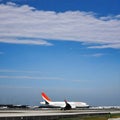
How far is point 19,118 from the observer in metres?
65.7

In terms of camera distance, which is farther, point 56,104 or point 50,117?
point 56,104

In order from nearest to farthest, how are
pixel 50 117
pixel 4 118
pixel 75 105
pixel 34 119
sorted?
pixel 4 118, pixel 34 119, pixel 50 117, pixel 75 105

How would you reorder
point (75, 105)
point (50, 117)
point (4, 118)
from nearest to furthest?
point (4, 118) → point (50, 117) → point (75, 105)

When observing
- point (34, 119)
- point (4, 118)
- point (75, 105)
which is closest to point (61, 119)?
point (34, 119)

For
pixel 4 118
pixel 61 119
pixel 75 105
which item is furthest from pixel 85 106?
pixel 4 118

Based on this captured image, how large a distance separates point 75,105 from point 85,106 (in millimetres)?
11664

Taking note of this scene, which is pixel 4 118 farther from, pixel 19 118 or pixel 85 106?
pixel 85 106

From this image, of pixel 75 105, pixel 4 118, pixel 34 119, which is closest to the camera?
pixel 4 118

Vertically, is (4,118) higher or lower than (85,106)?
lower

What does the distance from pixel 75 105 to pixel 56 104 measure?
38.4ft

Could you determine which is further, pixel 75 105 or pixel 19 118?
pixel 75 105

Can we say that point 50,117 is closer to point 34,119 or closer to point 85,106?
point 34,119

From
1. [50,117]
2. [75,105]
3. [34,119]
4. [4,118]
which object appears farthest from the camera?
[75,105]

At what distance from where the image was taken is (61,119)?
75438 mm
